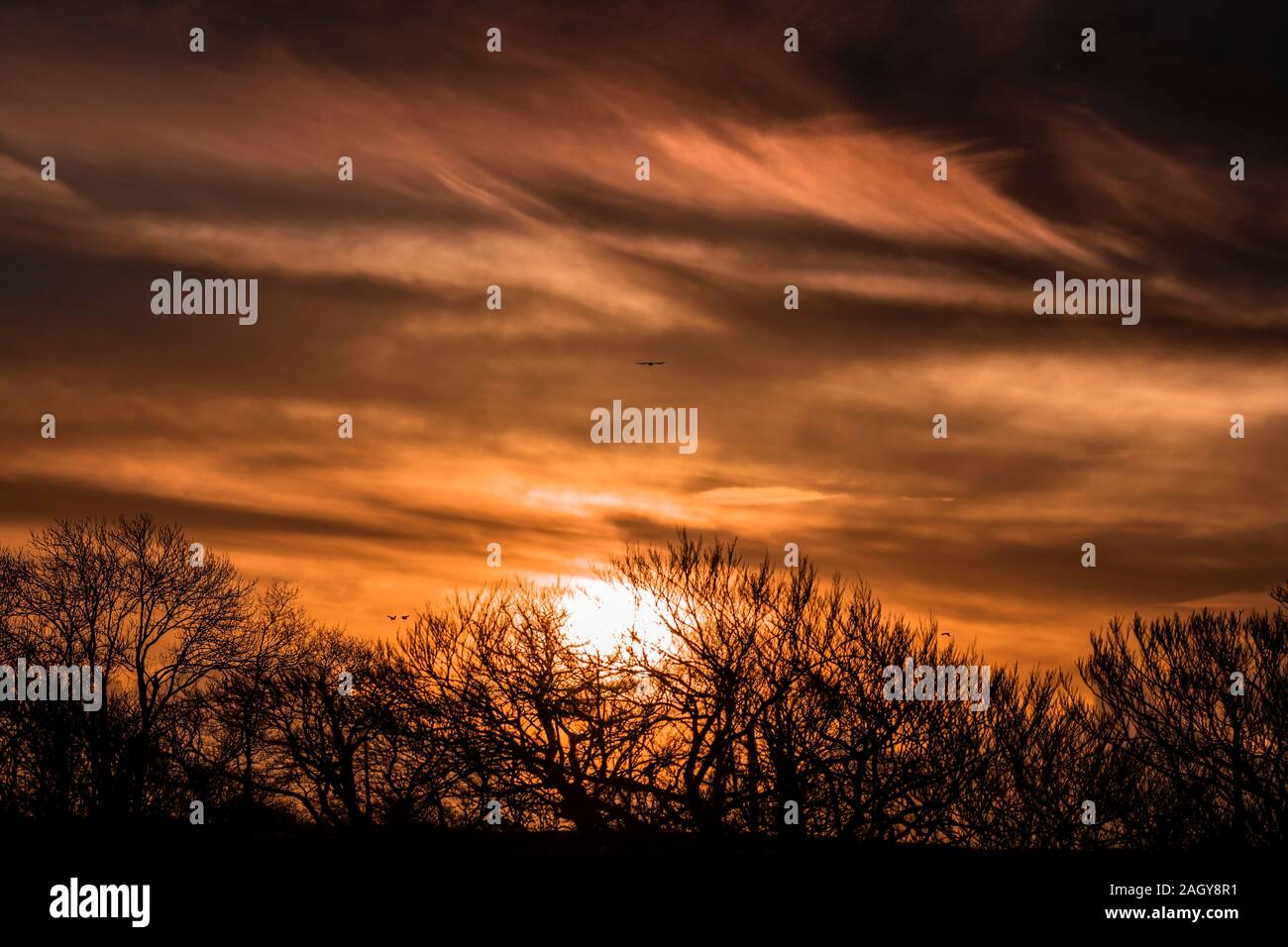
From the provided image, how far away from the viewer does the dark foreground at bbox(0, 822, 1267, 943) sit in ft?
119
